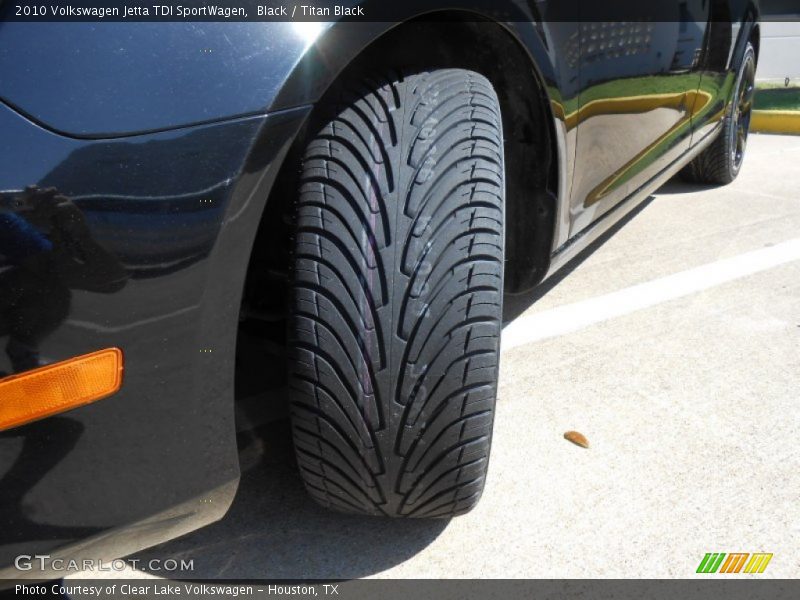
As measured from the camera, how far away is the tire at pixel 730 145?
177 inches

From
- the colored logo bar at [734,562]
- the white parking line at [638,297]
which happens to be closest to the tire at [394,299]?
the colored logo bar at [734,562]

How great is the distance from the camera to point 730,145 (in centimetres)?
465

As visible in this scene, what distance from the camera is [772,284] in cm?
328

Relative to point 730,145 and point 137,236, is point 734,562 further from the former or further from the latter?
point 730,145

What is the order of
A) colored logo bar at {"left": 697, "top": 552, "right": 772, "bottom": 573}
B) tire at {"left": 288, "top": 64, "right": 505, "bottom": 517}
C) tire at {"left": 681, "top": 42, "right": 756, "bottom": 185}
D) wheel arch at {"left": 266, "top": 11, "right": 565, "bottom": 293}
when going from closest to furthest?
wheel arch at {"left": 266, "top": 11, "right": 565, "bottom": 293} < tire at {"left": 288, "top": 64, "right": 505, "bottom": 517} < colored logo bar at {"left": 697, "top": 552, "right": 772, "bottom": 573} < tire at {"left": 681, "top": 42, "right": 756, "bottom": 185}

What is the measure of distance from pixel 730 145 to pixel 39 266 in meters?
4.31

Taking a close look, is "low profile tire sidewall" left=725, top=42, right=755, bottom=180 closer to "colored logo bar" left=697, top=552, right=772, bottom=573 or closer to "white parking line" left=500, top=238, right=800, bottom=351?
"white parking line" left=500, top=238, right=800, bottom=351

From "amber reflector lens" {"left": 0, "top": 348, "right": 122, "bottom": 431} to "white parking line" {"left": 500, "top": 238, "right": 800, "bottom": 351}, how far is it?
1.65 m

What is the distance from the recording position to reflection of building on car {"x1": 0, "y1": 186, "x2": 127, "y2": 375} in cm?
109

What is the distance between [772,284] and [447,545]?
83.3 inches

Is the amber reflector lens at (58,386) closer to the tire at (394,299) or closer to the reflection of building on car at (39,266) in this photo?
the reflection of building on car at (39,266)

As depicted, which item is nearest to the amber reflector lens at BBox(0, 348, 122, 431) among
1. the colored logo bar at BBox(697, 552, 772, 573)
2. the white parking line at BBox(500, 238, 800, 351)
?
the colored logo bar at BBox(697, 552, 772, 573)

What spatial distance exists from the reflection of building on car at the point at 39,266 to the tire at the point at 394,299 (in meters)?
0.44

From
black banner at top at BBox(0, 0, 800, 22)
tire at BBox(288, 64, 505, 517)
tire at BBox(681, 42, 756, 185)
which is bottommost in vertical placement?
tire at BBox(681, 42, 756, 185)
